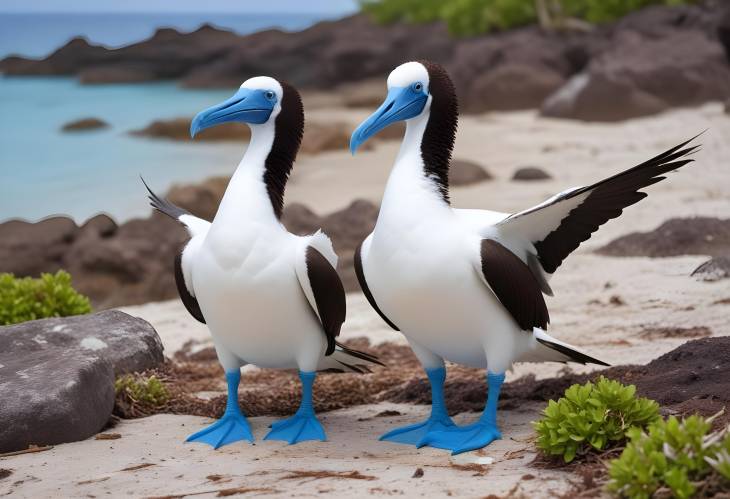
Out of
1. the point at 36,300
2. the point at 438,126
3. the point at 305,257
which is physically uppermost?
the point at 438,126

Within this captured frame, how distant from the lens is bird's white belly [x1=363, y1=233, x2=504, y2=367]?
15.6ft

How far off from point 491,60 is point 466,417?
72.2 ft

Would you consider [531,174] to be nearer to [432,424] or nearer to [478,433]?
[432,424]

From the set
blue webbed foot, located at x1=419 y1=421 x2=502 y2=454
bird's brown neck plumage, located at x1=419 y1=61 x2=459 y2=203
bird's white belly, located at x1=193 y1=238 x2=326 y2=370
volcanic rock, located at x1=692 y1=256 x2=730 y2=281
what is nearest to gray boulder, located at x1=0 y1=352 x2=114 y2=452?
bird's white belly, located at x1=193 y1=238 x2=326 y2=370

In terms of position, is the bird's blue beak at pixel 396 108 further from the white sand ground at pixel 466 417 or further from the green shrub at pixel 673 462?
the green shrub at pixel 673 462

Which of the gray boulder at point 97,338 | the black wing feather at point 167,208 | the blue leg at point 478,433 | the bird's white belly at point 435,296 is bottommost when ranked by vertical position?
the blue leg at point 478,433

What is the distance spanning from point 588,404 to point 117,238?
8.61 metres

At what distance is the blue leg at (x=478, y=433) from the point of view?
4.88 meters

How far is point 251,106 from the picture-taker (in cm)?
518

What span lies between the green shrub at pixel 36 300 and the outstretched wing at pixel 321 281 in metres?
2.91

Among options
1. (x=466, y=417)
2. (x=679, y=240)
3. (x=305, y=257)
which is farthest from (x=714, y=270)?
(x=305, y=257)

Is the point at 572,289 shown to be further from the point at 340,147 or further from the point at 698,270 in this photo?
the point at 340,147

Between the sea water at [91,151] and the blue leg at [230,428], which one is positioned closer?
the blue leg at [230,428]

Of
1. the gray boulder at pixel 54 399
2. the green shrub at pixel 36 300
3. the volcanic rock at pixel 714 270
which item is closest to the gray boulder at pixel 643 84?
the volcanic rock at pixel 714 270
